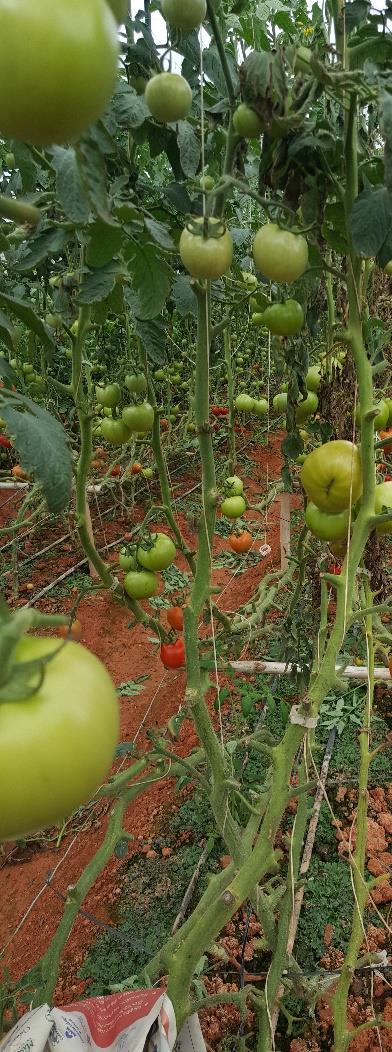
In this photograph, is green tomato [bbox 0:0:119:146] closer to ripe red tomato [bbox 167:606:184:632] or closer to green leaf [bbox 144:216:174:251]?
green leaf [bbox 144:216:174:251]

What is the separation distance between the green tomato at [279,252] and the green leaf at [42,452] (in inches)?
12.7

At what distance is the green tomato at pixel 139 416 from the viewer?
1428mm

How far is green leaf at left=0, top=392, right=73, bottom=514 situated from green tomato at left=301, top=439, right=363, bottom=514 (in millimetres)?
350

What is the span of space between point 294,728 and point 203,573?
27cm

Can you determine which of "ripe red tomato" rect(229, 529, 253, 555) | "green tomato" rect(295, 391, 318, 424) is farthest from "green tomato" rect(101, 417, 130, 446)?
"ripe red tomato" rect(229, 529, 253, 555)

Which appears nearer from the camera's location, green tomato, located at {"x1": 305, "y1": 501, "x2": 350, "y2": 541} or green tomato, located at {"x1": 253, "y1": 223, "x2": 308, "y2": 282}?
green tomato, located at {"x1": 253, "y1": 223, "x2": 308, "y2": 282}

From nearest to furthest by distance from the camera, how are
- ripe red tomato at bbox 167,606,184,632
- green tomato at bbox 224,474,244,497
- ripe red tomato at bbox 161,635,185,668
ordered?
ripe red tomato at bbox 161,635,185,668
ripe red tomato at bbox 167,606,184,632
green tomato at bbox 224,474,244,497

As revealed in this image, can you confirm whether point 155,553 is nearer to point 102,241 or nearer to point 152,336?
point 152,336

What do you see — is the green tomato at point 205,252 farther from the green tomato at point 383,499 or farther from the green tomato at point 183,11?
the green tomato at point 383,499

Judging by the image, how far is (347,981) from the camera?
1176 mm

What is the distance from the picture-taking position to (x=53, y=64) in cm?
36

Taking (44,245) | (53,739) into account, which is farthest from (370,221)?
(53,739)

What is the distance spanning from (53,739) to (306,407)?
1434mm

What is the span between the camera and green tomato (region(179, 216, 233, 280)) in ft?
2.38
